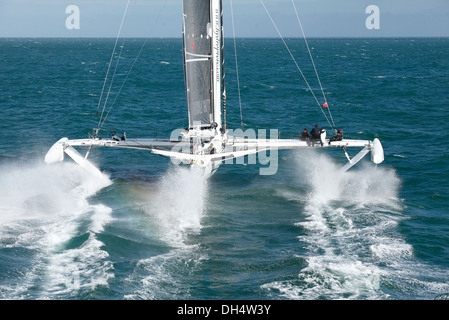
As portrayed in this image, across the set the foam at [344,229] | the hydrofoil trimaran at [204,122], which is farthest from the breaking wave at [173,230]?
the foam at [344,229]

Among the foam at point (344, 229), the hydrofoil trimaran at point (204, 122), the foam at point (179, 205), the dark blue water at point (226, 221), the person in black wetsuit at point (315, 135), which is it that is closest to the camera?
the foam at point (344, 229)

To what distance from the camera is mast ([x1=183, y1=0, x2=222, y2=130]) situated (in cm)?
2297

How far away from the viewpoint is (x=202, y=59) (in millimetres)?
23516

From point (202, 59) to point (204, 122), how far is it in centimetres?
283

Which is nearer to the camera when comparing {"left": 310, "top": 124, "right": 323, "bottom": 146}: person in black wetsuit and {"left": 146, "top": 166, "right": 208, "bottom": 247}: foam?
{"left": 146, "top": 166, "right": 208, "bottom": 247}: foam

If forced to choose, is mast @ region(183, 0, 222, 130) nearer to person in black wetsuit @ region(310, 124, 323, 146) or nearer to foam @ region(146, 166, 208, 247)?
foam @ region(146, 166, 208, 247)

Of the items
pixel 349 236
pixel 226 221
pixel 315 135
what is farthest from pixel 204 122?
pixel 349 236

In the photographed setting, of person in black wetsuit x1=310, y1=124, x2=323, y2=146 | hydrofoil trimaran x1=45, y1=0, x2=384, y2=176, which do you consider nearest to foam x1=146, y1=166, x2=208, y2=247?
hydrofoil trimaran x1=45, y1=0, x2=384, y2=176

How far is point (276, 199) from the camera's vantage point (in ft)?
77.9

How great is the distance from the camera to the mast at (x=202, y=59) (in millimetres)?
22969

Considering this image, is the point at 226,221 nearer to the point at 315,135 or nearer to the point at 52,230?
the point at 315,135

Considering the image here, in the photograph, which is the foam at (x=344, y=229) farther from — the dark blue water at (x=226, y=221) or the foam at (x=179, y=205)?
the foam at (x=179, y=205)

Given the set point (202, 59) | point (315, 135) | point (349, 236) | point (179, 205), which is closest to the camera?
point (349, 236)
